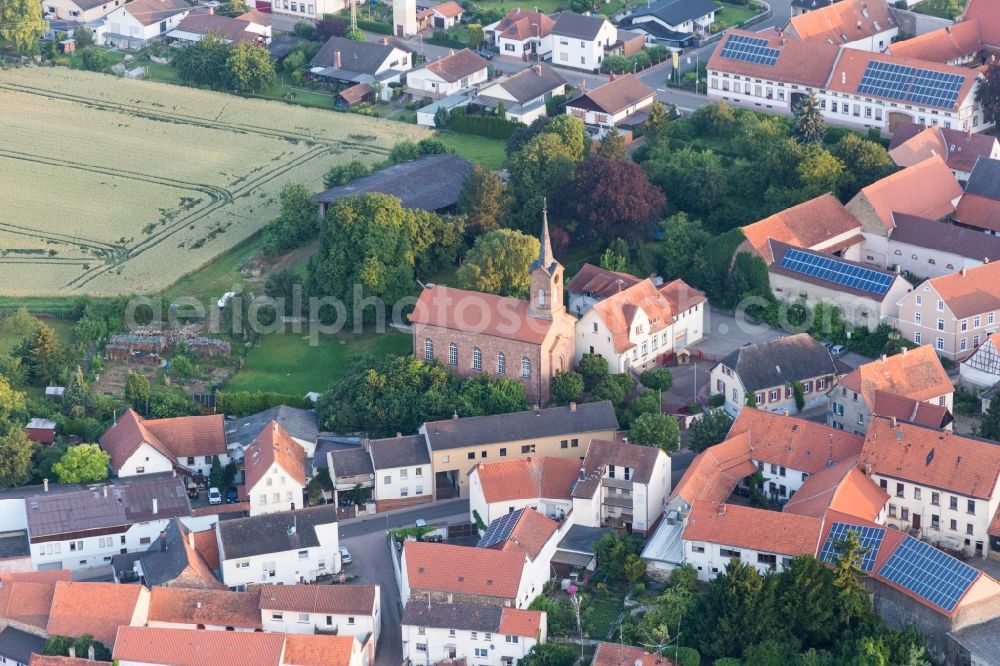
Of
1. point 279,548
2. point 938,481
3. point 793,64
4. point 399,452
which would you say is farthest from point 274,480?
point 793,64

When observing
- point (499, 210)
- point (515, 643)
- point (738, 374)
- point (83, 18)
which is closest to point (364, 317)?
point (499, 210)

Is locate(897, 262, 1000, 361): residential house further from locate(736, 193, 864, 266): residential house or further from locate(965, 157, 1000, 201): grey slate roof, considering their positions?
locate(965, 157, 1000, 201): grey slate roof

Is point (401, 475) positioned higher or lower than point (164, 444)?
higher

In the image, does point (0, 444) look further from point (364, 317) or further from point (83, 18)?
point (83, 18)

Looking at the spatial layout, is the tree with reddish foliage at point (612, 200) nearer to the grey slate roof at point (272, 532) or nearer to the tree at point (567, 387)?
the tree at point (567, 387)

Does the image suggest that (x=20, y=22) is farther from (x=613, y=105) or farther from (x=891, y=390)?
(x=891, y=390)

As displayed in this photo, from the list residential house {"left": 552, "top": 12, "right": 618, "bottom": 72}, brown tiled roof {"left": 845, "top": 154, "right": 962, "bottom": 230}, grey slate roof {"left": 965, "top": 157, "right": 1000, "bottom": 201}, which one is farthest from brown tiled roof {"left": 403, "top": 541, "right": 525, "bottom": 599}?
residential house {"left": 552, "top": 12, "right": 618, "bottom": 72}

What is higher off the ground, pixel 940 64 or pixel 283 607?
pixel 940 64
